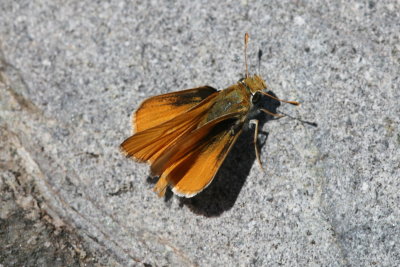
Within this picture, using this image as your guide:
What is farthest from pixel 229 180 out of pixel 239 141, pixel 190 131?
pixel 190 131

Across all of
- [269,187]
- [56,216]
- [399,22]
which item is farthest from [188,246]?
[399,22]

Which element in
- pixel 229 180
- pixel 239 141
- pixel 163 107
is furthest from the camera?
pixel 239 141

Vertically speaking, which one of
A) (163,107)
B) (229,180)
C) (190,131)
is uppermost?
(163,107)

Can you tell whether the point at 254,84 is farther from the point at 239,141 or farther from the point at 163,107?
the point at 163,107

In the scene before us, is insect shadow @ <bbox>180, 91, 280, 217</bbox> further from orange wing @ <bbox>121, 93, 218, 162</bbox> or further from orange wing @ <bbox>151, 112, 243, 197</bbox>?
orange wing @ <bbox>121, 93, 218, 162</bbox>

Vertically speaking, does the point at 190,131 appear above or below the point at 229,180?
above

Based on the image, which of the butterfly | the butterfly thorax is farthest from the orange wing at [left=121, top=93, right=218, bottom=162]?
the butterfly thorax

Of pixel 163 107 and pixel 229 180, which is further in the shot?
pixel 229 180

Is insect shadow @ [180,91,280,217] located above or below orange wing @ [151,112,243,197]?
below
